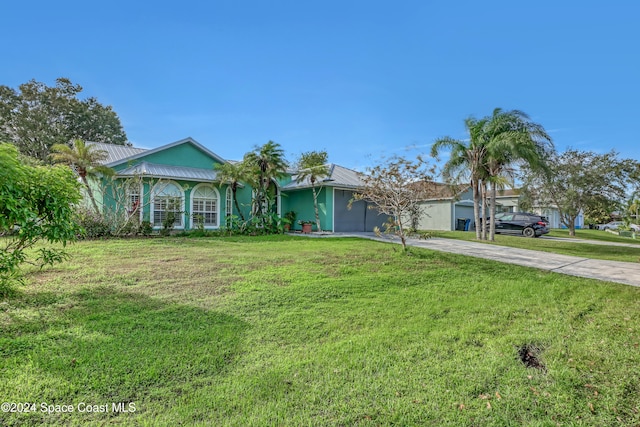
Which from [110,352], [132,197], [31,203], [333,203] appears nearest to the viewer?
[110,352]

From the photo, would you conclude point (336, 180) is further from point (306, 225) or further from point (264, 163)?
point (264, 163)

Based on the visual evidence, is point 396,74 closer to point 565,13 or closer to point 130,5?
point 565,13

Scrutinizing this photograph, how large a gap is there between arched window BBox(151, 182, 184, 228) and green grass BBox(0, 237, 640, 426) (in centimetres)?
851

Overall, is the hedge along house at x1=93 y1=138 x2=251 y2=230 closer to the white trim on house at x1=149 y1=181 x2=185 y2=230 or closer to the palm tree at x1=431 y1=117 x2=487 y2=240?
the white trim on house at x1=149 y1=181 x2=185 y2=230

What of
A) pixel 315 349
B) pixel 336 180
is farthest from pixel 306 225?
pixel 315 349

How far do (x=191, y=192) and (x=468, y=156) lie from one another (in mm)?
14612

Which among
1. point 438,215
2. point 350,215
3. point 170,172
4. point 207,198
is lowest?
point 350,215

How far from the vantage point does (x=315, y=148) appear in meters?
41.6

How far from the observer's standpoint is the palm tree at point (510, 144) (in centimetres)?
1358

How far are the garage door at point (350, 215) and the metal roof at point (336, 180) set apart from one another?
24.6 inches

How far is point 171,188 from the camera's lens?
15.8m

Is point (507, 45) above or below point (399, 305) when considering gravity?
above

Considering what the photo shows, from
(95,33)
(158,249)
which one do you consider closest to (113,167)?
(95,33)

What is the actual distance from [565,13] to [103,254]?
1547 centimetres
